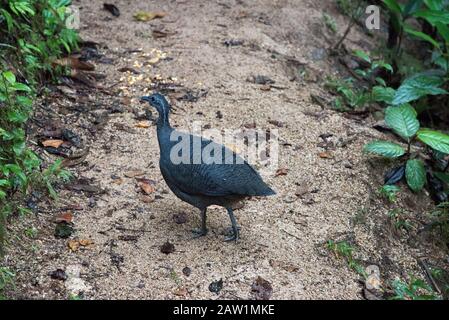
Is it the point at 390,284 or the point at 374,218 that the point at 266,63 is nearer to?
the point at 374,218

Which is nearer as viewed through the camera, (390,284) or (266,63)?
(390,284)

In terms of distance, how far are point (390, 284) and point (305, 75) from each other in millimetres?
3053

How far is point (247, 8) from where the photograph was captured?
300 inches

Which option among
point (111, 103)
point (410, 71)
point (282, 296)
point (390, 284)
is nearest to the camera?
point (282, 296)

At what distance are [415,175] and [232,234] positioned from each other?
70.1 inches

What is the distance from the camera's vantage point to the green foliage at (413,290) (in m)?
3.90

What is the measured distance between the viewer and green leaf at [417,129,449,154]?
4.92 m

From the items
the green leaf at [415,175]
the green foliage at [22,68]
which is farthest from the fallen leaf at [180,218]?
the green leaf at [415,175]

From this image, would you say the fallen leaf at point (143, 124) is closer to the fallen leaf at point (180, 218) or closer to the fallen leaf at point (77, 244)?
the fallen leaf at point (180, 218)

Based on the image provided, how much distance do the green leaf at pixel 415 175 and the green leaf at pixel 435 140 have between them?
234mm

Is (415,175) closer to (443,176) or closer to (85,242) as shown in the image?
(443,176)

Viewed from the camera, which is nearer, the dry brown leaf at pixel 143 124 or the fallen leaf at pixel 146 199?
the fallen leaf at pixel 146 199

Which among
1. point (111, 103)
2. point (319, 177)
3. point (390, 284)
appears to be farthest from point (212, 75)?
point (390, 284)

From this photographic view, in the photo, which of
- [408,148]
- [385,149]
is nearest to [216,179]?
[385,149]
